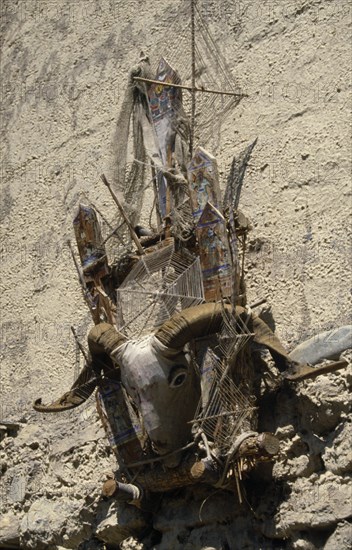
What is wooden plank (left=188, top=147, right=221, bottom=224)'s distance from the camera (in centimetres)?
276

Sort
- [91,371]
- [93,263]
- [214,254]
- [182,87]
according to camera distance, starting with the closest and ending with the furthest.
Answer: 1. [214,254]
2. [91,371]
3. [93,263]
4. [182,87]

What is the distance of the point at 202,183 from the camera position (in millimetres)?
2787

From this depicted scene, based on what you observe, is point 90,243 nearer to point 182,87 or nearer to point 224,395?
point 182,87

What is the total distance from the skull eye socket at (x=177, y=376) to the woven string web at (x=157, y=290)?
0.59 ft

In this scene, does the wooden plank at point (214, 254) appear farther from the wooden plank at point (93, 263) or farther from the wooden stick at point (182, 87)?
the wooden stick at point (182, 87)

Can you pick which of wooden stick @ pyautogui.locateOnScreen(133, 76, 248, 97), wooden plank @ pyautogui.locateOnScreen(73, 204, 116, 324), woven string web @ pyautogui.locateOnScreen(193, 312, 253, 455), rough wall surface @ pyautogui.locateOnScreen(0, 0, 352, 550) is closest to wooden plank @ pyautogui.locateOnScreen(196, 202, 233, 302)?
woven string web @ pyautogui.locateOnScreen(193, 312, 253, 455)

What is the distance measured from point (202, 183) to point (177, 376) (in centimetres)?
56

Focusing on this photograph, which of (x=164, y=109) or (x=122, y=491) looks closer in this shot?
(x=122, y=491)

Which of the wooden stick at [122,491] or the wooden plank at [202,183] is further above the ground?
the wooden plank at [202,183]

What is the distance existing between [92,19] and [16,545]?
1883 mm

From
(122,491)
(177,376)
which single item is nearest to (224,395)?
(177,376)

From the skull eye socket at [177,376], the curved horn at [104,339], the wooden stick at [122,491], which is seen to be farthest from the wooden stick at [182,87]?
the wooden stick at [122,491]

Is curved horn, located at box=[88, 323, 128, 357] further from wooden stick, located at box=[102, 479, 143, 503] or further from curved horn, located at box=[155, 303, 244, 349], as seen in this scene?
wooden stick, located at box=[102, 479, 143, 503]

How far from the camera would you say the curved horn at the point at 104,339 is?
8.64ft
